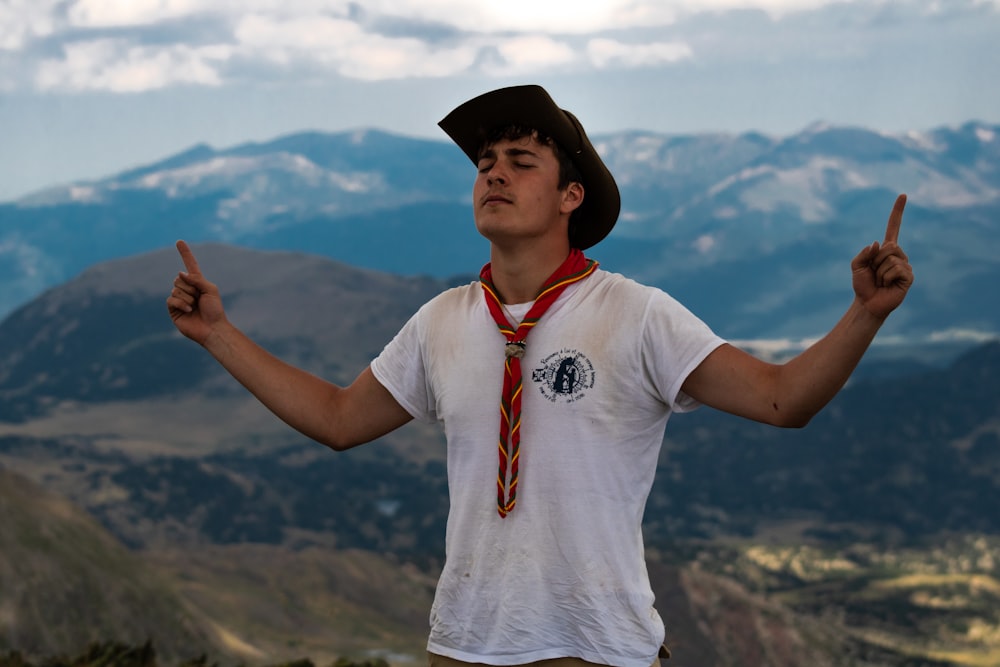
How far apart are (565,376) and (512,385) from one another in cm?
12

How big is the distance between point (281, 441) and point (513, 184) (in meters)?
58.7

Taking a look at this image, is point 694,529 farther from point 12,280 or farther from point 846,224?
point 846,224

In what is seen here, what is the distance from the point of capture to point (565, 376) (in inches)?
124

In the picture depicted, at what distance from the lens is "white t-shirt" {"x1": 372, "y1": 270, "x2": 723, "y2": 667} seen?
10.1 feet

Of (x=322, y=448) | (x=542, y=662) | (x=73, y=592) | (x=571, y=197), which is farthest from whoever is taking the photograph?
(x=322, y=448)

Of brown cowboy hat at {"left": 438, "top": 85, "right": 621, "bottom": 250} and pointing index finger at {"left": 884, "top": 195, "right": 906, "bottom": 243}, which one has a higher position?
brown cowboy hat at {"left": 438, "top": 85, "right": 621, "bottom": 250}

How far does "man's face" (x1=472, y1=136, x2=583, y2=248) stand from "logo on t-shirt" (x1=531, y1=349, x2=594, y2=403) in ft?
1.10

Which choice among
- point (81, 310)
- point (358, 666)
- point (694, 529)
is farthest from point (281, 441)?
point (358, 666)

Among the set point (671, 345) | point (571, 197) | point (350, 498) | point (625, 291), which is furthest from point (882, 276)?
point (350, 498)

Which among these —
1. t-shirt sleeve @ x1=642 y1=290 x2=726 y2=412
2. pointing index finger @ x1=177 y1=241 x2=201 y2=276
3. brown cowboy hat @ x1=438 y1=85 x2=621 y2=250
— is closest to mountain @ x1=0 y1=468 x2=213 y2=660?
pointing index finger @ x1=177 y1=241 x2=201 y2=276

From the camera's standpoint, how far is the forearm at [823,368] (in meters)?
2.93

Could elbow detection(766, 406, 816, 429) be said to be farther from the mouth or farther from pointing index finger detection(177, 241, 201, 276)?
pointing index finger detection(177, 241, 201, 276)

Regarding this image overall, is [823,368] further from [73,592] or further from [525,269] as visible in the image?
[73,592]

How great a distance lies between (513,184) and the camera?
3.30 m
